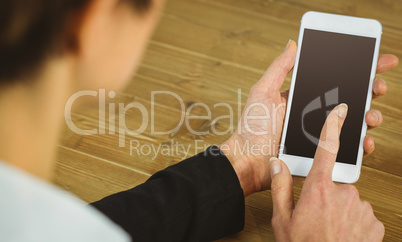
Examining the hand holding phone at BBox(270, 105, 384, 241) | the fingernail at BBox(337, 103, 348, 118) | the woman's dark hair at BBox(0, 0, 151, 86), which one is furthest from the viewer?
the fingernail at BBox(337, 103, 348, 118)

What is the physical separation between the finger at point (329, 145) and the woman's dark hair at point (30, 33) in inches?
16.7

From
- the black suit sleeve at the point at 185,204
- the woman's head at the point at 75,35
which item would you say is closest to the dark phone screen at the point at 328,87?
the black suit sleeve at the point at 185,204

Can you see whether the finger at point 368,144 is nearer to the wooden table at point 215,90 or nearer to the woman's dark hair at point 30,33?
the wooden table at point 215,90

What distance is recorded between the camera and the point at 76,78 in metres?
0.35

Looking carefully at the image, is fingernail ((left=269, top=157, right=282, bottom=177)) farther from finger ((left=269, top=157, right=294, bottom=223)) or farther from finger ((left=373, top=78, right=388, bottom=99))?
finger ((left=373, top=78, right=388, bottom=99))

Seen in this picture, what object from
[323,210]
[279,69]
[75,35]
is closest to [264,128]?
[279,69]

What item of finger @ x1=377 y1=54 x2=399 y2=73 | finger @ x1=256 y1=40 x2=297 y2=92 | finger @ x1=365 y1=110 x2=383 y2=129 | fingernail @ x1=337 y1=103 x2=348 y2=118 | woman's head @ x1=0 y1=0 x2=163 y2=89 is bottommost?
finger @ x1=365 y1=110 x2=383 y2=129

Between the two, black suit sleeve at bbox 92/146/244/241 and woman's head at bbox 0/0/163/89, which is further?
black suit sleeve at bbox 92/146/244/241

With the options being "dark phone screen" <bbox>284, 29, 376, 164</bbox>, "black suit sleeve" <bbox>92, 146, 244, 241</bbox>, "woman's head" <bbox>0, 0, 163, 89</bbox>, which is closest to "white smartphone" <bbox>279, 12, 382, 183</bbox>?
"dark phone screen" <bbox>284, 29, 376, 164</bbox>

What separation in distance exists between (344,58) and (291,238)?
0.32m

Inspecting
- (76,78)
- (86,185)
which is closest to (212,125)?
(86,185)

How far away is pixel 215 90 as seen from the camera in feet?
2.92

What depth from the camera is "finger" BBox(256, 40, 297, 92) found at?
0.79 metres

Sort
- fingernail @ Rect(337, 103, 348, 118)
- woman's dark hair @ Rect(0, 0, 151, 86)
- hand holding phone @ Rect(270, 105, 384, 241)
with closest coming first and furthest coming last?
woman's dark hair @ Rect(0, 0, 151, 86) < hand holding phone @ Rect(270, 105, 384, 241) < fingernail @ Rect(337, 103, 348, 118)
